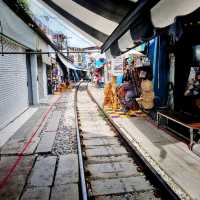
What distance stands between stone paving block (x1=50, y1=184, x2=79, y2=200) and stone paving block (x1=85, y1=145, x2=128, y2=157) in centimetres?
175

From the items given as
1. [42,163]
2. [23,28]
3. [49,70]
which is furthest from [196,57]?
[49,70]

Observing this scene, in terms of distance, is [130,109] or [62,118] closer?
[62,118]

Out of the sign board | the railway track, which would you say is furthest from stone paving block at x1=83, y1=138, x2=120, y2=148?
the sign board

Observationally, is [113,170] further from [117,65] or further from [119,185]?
[117,65]

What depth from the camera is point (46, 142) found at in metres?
7.06

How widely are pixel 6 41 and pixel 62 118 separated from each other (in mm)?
3681

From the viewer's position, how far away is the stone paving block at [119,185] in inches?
161

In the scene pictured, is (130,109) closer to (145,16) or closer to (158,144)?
(158,144)

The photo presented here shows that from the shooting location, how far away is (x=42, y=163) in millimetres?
5449

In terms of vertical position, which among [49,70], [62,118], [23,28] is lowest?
[62,118]

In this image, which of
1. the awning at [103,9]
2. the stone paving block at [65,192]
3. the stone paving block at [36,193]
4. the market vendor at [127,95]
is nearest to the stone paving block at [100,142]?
the stone paving block at [65,192]

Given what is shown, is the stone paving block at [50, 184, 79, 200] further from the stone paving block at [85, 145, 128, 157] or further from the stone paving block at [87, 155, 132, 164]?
the stone paving block at [85, 145, 128, 157]

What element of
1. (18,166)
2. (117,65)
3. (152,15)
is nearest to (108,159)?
(18,166)

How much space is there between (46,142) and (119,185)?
3.31 metres
